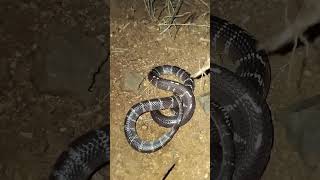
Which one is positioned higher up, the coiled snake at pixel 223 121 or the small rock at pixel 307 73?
the small rock at pixel 307 73

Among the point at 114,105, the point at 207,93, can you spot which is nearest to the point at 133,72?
the point at 114,105

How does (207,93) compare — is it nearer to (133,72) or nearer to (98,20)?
(133,72)

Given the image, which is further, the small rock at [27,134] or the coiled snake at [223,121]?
the small rock at [27,134]

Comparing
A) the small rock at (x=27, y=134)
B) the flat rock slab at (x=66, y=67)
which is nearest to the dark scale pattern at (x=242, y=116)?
the flat rock slab at (x=66, y=67)

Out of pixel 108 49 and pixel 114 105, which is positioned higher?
pixel 108 49

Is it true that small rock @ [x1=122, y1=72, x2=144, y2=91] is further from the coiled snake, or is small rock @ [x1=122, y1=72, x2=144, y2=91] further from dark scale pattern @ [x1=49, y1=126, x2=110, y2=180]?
dark scale pattern @ [x1=49, y1=126, x2=110, y2=180]

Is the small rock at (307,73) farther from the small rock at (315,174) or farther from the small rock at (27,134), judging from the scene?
the small rock at (27,134)

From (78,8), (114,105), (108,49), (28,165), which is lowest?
(28,165)
